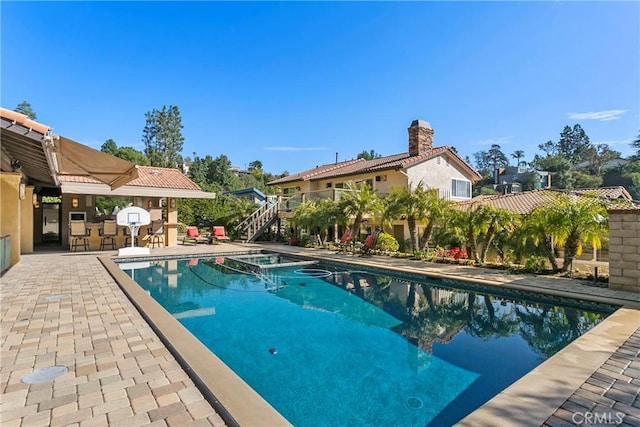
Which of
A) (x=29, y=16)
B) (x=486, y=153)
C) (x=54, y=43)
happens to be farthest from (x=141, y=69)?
(x=486, y=153)

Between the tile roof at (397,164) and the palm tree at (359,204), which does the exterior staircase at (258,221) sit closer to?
the tile roof at (397,164)

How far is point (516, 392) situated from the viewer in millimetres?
3812

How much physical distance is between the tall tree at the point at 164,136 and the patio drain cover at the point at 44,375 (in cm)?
5688

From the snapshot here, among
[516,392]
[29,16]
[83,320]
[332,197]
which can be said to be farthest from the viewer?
[332,197]

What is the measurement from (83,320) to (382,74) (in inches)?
764

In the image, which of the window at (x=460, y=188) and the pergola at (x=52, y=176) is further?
the window at (x=460, y=188)

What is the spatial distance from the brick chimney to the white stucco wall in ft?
3.97

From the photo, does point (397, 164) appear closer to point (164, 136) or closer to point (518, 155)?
point (164, 136)

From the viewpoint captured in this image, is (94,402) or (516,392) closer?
(94,402)

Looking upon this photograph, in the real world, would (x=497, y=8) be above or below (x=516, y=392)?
above

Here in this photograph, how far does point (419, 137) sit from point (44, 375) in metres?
23.6

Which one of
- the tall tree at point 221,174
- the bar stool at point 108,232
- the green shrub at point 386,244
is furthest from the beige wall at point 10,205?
the tall tree at point 221,174

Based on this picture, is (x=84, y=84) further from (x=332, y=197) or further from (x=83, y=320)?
(x=83, y=320)

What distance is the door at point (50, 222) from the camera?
23.9m
